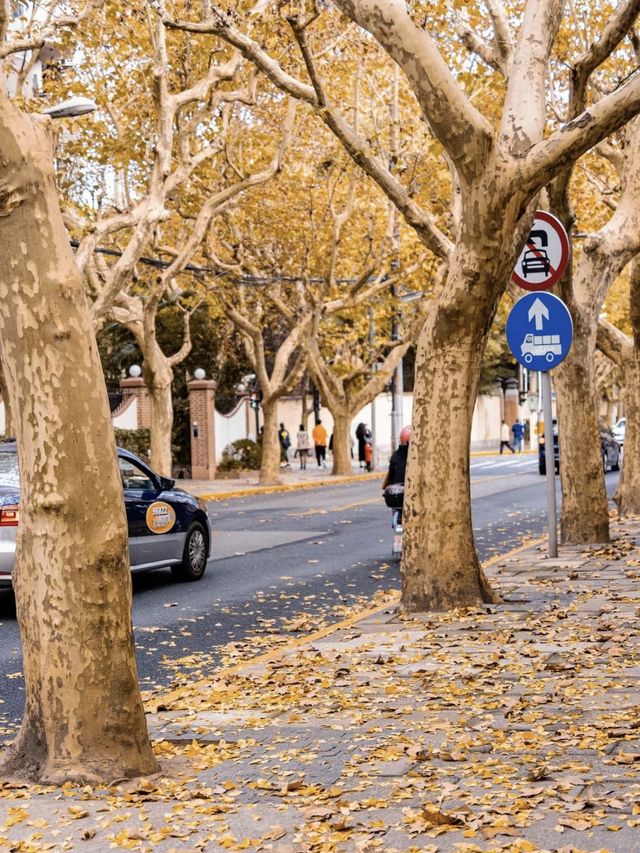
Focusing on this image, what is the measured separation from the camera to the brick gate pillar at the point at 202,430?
39844 mm

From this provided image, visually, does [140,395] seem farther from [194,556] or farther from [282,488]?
[194,556]

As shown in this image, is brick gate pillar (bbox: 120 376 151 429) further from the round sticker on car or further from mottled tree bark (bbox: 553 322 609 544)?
the round sticker on car

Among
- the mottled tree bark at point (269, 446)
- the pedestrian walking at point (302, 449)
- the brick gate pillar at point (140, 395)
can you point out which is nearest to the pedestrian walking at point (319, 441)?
the pedestrian walking at point (302, 449)

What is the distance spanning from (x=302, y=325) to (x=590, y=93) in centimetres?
1606

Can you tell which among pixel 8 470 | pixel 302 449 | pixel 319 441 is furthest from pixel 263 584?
pixel 319 441

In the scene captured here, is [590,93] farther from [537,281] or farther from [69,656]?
[69,656]

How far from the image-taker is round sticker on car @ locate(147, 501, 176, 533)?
13602mm

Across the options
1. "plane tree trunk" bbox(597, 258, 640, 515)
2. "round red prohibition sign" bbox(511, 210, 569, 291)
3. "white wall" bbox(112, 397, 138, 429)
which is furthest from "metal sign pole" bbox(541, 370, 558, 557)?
"white wall" bbox(112, 397, 138, 429)

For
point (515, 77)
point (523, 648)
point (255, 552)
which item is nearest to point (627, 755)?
point (523, 648)

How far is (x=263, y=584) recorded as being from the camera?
13914 millimetres

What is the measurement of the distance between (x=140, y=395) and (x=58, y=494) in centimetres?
3429

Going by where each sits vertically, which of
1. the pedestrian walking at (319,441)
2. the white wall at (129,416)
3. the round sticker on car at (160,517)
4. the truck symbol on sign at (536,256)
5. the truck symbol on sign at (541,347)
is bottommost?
the round sticker on car at (160,517)

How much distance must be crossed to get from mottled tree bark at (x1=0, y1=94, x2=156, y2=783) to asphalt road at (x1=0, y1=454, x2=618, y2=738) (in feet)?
5.50

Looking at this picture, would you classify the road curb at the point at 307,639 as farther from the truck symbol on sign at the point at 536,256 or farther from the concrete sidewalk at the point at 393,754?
the truck symbol on sign at the point at 536,256
